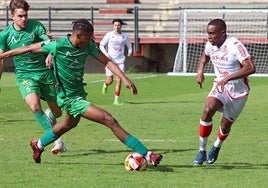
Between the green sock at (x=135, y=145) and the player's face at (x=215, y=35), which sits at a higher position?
the player's face at (x=215, y=35)

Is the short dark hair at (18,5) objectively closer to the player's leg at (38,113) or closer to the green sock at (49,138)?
the player's leg at (38,113)

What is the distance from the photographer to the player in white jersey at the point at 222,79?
37.0 ft

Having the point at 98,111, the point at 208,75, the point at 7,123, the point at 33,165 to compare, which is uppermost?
the point at 98,111

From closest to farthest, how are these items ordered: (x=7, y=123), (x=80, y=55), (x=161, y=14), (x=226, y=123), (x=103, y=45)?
(x=80, y=55), (x=226, y=123), (x=7, y=123), (x=103, y=45), (x=161, y=14)

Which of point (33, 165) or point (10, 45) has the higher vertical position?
point (10, 45)

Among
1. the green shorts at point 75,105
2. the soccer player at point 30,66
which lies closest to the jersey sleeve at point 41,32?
the soccer player at point 30,66

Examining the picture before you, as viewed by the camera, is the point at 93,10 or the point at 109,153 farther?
the point at 93,10

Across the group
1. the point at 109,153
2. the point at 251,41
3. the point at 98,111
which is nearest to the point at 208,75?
the point at 251,41

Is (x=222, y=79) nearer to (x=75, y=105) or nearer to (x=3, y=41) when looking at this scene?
(x=75, y=105)

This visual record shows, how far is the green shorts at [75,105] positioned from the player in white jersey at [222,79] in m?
1.67

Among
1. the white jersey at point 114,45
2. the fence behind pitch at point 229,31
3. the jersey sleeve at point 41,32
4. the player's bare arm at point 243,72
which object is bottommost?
the fence behind pitch at point 229,31

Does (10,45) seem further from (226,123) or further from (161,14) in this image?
(161,14)

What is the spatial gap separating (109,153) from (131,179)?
2.59 metres

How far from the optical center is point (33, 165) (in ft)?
37.1
